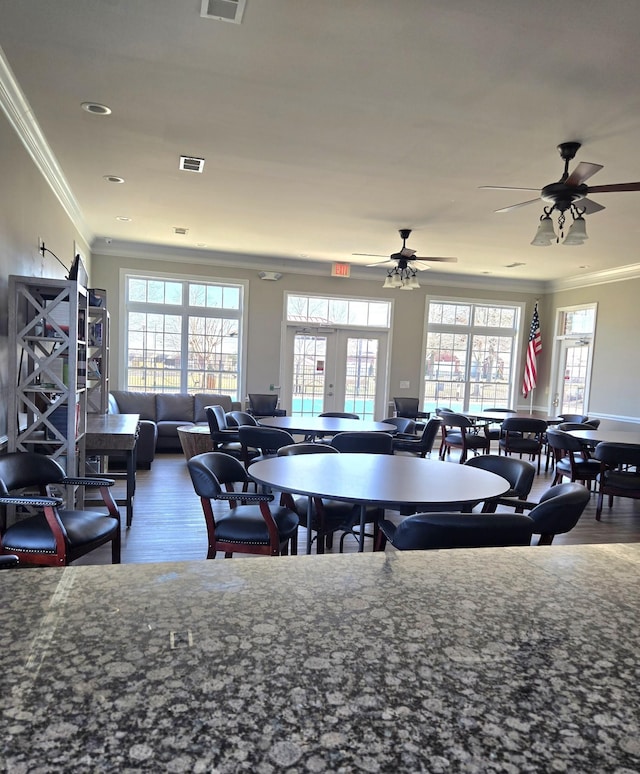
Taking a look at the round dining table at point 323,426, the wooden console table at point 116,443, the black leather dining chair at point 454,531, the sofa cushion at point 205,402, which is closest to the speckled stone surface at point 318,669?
the black leather dining chair at point 454,531

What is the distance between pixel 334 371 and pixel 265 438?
481cm

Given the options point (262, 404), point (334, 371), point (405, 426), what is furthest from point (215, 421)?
point (334, 371)

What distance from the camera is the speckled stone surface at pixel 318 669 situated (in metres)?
0.54

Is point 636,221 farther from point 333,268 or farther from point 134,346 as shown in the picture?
Result: point 134,346

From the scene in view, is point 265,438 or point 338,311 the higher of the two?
point 338,311

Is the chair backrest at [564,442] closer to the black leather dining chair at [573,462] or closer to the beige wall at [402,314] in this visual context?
the black leather dining chair at [573,462]

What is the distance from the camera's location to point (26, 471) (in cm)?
293

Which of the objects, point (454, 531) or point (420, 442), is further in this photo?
point (420, 442)

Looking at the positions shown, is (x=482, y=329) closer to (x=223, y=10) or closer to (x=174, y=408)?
(x=174, y=408)

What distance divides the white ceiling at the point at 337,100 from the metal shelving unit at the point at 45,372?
128 cm

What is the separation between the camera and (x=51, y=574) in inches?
38.8

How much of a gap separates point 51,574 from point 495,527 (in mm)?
1481

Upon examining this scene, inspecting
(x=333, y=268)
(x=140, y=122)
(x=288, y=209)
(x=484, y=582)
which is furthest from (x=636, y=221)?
(x=484, y=582)

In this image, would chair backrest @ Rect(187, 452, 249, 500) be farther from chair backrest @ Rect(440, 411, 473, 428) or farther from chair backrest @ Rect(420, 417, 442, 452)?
chair backrest @ Rect(440, 411, 473, 428)
